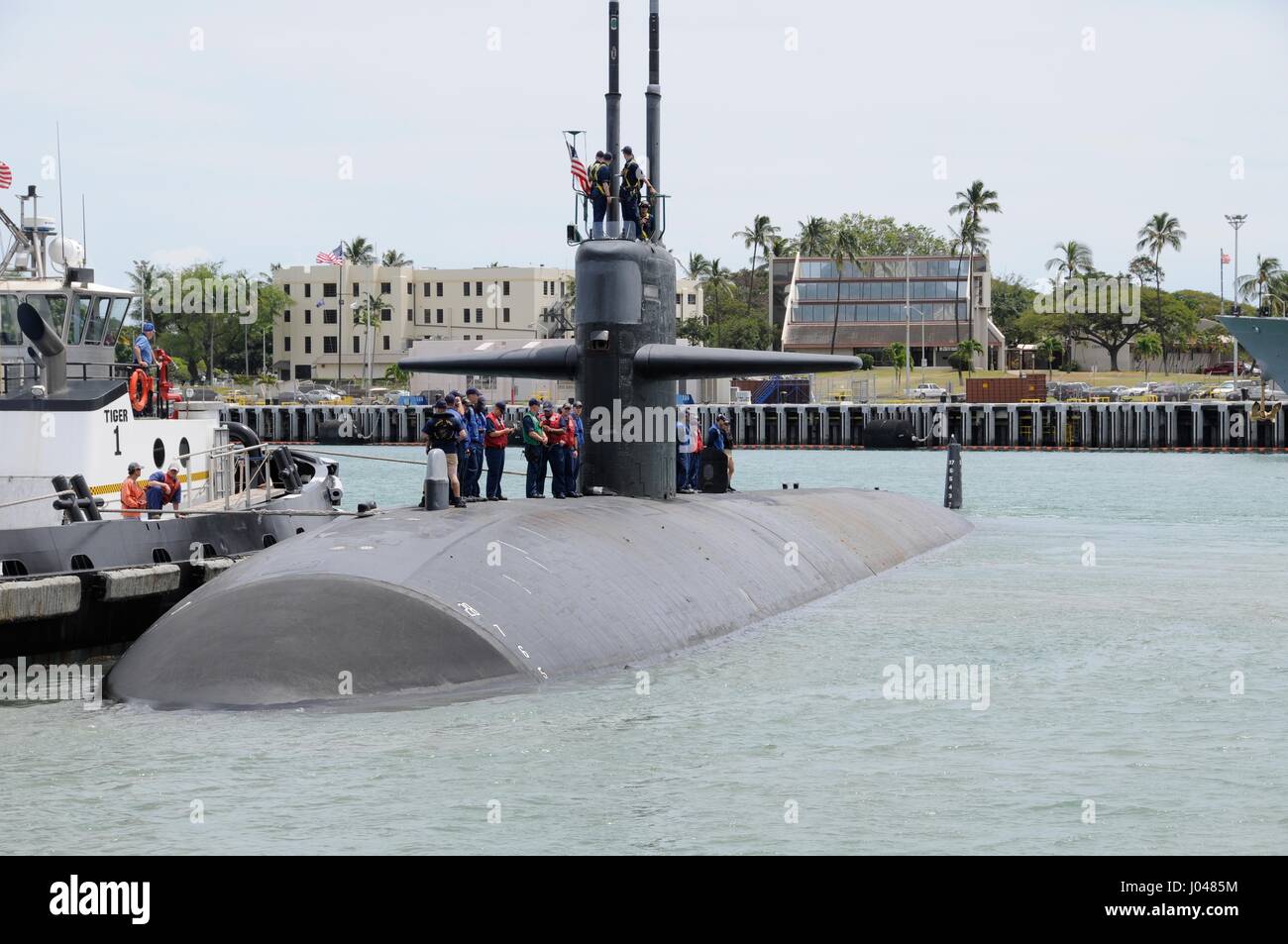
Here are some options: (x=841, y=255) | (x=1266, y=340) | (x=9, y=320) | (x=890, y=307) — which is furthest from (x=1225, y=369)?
(x=9, y=320)

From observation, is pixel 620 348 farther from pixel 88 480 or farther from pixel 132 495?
pixel 88 480

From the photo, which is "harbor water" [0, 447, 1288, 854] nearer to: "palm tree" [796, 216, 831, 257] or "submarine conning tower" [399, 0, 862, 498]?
"submarine conning tower" [399, 0, 862, 498]

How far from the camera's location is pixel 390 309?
126m

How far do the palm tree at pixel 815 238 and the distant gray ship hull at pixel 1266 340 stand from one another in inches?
2547

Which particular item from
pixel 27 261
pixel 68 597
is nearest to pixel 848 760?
pixel 68 597

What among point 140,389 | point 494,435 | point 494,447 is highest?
point 140,389

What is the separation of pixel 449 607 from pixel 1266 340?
64.7 metres

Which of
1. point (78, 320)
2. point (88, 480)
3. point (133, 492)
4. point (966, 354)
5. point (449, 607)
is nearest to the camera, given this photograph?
point (449, 607)

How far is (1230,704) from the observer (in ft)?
46.5

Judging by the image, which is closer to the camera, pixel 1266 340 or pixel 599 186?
pixel 599 186

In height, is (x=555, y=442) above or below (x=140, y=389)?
below

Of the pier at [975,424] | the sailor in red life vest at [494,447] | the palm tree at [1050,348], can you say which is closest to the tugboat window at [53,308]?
the sailor in red life vest at [494,447]

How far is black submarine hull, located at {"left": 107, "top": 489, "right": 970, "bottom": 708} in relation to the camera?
12.1 m
